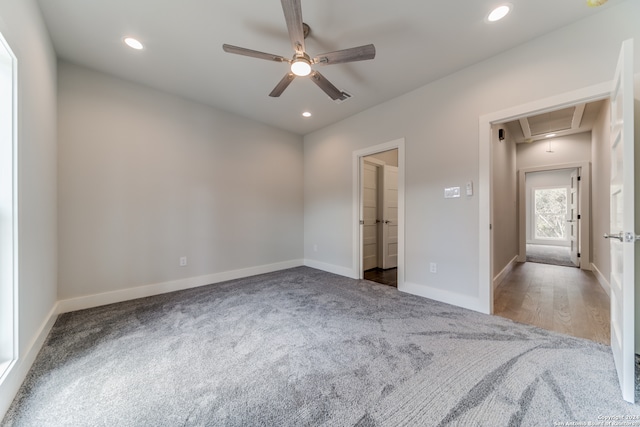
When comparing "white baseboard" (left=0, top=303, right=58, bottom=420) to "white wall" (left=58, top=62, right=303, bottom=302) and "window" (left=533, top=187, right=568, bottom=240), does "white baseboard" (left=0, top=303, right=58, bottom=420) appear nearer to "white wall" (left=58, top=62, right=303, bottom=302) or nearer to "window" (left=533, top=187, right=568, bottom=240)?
"white wall" (left=58, top=62, right=303, bottom=302)

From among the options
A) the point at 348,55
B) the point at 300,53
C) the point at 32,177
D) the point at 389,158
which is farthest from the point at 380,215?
the point at 32,177

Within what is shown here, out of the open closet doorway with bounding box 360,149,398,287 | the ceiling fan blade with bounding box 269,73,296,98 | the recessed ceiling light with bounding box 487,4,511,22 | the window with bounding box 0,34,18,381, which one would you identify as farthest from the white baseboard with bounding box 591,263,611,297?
the window with bounding box 0,34,18,381

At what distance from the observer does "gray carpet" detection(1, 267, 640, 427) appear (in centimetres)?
125

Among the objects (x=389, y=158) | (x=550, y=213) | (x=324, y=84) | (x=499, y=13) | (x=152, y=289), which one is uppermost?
(x=499, y=13)

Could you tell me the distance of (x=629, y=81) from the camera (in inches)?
52.9

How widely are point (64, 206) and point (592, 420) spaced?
4551 mm

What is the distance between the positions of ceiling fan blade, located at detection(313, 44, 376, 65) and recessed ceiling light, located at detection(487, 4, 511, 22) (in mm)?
1021

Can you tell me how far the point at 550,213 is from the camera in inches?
326

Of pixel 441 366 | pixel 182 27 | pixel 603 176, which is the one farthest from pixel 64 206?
pixel 603 176

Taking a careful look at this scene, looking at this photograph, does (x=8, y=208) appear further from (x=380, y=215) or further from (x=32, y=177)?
(x=380, y=215)

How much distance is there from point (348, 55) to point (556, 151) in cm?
577

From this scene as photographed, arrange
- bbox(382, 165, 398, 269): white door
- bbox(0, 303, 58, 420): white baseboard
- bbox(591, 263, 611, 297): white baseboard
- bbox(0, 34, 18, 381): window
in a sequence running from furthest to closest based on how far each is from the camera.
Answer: bbox(382, 165, 398, 269): white door, bbox(591, 263, 611, 297): white baseboard, bbox(0, 34, 18, 381): window, bbox(0, 303, 58, 420): white baseboard

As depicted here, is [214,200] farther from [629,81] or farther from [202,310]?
[629,81]

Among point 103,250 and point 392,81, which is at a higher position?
point 392,81
